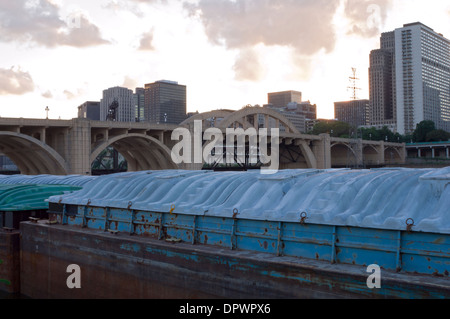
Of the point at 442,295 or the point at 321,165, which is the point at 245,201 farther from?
the point at 321,165

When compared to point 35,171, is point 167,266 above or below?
below

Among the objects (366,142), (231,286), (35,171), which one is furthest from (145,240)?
(366,142)

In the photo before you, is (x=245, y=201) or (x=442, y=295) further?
(x=245, y=201)

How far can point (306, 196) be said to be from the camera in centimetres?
1508

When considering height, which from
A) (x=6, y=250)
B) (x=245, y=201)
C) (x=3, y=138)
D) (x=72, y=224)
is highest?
(x=3, y=138)

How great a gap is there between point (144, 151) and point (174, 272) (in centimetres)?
5499

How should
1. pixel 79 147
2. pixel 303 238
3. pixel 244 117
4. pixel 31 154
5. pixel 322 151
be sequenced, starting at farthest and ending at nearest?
pixel 322 151
pixel 244 117
pixel 31 154
pixel 79 147
pixel 303 238

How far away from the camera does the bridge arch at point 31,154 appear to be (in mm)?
50875

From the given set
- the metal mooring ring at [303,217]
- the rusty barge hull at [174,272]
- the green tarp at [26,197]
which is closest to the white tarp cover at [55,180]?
the green tarp at [26,197]

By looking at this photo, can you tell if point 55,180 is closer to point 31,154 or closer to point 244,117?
point 31,154

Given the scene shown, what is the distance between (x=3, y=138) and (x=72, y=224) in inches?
1435

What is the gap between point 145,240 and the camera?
1752cm

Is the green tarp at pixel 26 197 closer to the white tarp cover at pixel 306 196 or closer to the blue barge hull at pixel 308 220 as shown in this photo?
the white tarp cover at pixel 306 196
